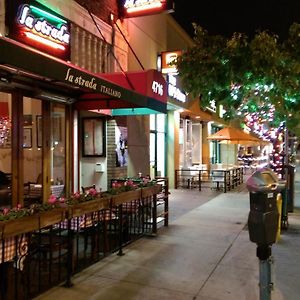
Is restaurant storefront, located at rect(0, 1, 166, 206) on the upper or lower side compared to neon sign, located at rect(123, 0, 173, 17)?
lower

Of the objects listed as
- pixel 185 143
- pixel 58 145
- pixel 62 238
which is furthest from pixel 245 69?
pixel 185 143

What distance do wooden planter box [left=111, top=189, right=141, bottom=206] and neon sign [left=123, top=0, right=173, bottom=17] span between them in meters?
5.19

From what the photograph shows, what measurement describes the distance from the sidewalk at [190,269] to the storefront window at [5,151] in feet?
7.24

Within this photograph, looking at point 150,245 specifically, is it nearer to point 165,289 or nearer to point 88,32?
point 165,289

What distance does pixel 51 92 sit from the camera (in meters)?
7.59

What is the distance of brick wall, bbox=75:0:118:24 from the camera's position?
940 centimetres

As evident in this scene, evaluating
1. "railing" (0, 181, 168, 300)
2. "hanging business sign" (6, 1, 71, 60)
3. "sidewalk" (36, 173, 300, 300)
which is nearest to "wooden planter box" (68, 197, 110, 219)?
"railing" (0, 181, 168, 300)

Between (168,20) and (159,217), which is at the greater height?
(168,20)

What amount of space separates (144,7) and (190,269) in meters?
7.05

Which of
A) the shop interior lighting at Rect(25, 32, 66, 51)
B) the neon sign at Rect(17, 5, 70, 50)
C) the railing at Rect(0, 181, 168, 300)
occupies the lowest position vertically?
the railing at Rect(0, 181, 168, 300)

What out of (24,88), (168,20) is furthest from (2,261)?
(168,20)

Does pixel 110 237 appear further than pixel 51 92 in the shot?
No

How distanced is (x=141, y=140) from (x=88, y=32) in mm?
3951

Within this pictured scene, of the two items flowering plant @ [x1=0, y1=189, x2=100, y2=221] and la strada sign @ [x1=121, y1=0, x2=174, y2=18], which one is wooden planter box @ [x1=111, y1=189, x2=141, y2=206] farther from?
la strada sign @ [x1=121, y1=0, x2=174, y2=18]
